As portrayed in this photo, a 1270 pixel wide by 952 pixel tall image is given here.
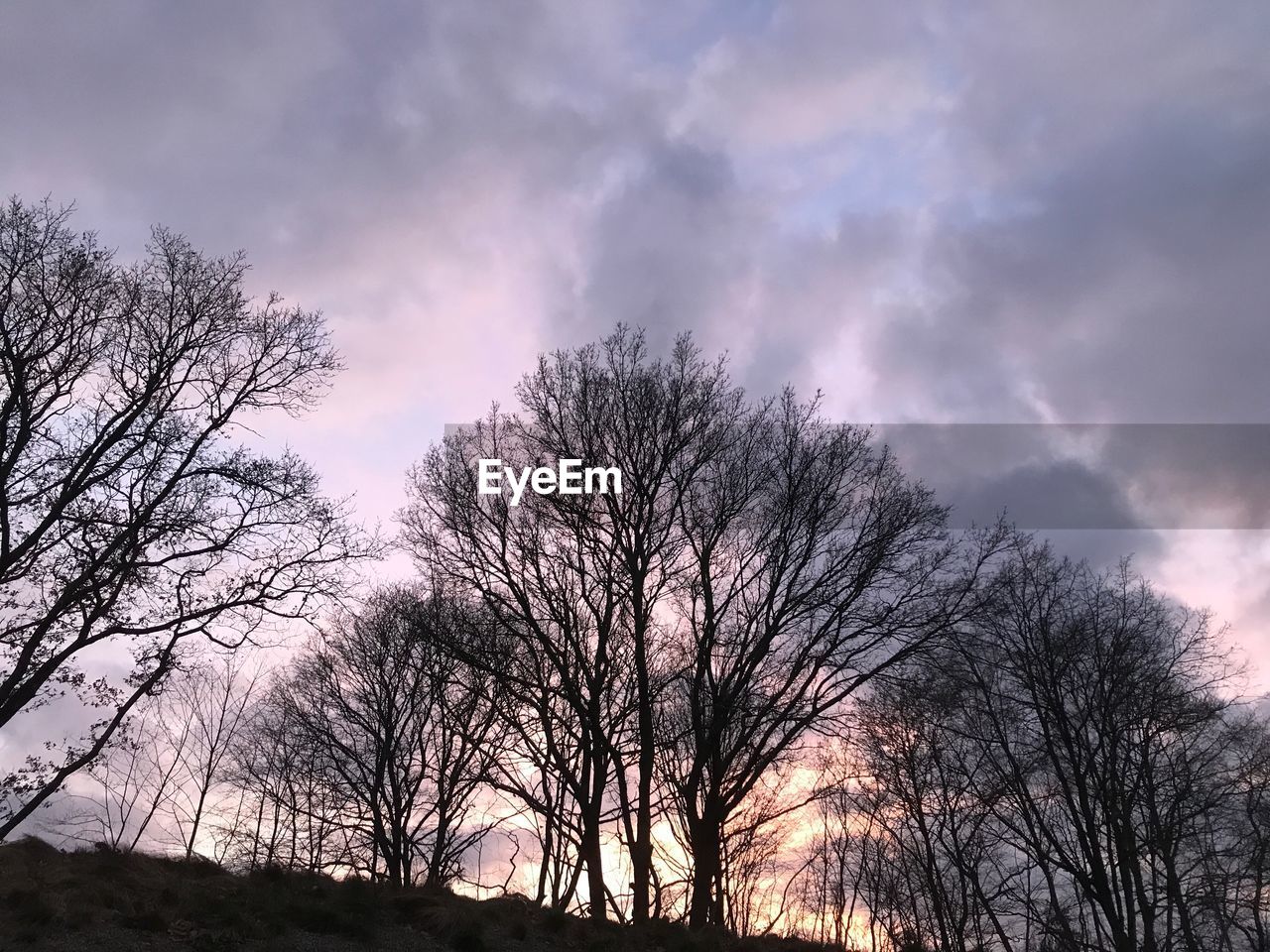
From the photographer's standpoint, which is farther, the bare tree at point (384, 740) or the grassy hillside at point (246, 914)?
the bare tree at point (384, 740)

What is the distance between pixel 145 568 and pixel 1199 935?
28.6 meters

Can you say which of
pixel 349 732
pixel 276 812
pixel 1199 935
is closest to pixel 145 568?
pixel 349 732

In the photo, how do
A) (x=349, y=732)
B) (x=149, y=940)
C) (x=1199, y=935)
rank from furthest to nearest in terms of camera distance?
(x=349, y=732)
(x=1199, y=935)
(x=149, y=940)

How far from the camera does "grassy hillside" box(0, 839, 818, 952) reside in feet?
29.7

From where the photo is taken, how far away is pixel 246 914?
982cm

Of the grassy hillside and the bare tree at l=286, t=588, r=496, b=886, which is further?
the bare tree at l=286, t=588, r=496, b=886

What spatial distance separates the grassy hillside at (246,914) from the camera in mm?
9047

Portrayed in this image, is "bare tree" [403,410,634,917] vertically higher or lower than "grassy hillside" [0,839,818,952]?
higher

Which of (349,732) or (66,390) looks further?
(349,732)

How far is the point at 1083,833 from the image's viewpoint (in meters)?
21.0

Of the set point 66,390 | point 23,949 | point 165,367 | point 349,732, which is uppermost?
point 165,367

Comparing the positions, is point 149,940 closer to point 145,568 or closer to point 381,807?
point 145,568

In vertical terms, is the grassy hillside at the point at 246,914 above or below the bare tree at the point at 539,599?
below

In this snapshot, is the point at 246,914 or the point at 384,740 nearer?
the point at 246,914
